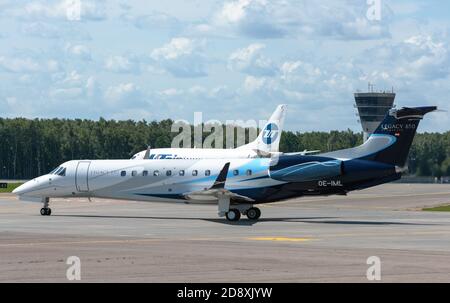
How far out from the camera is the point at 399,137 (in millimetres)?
48219

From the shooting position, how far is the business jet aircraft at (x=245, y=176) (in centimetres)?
4809

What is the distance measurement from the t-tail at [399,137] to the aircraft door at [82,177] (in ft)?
48.1

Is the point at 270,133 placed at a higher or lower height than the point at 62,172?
higher

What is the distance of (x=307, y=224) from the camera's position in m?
48.6

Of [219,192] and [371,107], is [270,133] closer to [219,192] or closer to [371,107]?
[219,192]

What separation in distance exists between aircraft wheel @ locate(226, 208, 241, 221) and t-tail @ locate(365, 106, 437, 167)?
6.69m

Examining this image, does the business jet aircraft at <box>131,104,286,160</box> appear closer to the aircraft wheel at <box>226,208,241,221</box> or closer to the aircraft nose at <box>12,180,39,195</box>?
the aircraft nose at <box>12,180,39,195</box>

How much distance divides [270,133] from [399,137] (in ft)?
177

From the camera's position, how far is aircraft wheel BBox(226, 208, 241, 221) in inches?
1943

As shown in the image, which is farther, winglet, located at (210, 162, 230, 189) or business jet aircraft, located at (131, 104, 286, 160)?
business jet aircraft, located at (131, 104, 286, 160)

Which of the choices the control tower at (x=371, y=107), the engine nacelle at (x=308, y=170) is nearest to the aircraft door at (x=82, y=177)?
the engine nacelle at (x=308, y=170)

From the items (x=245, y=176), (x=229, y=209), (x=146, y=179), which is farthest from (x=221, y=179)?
(x=146, y=179)

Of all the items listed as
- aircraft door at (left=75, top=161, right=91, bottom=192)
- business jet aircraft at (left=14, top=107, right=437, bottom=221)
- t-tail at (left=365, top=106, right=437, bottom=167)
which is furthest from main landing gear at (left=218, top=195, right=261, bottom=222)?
aircraft door at (left=75, top=161, right=91, bottom=192)
